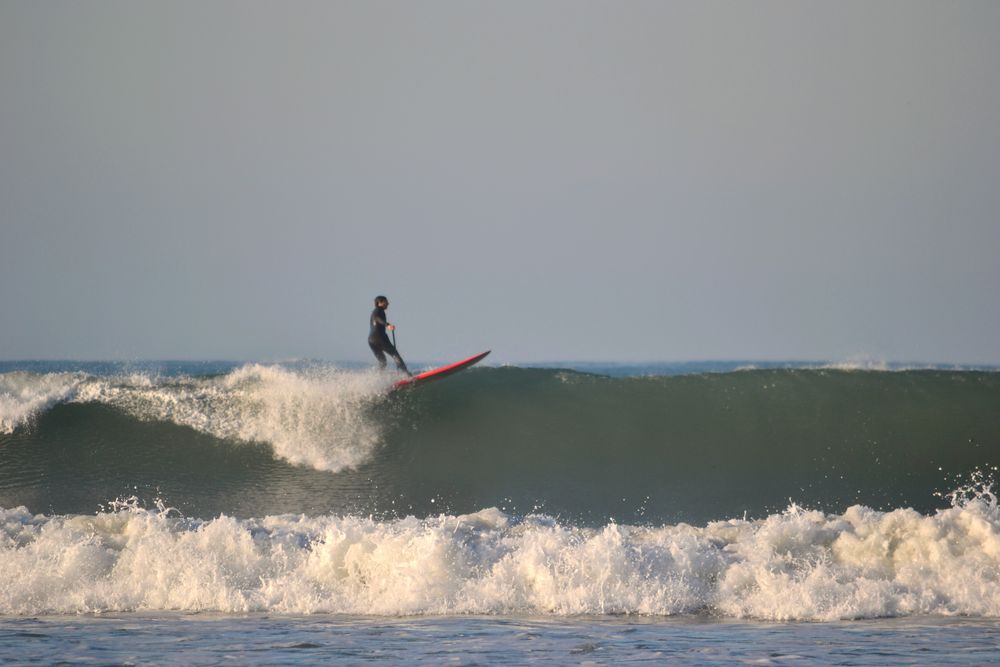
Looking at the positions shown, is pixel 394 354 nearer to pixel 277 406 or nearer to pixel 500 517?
pixel 277 406

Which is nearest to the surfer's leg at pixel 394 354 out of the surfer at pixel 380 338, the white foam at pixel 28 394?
the surfer at pixel 380 338

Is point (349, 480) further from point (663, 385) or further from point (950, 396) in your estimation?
point (950, 396)

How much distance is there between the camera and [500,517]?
880 centimetres

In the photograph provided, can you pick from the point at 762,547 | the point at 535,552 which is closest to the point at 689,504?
the point at 762,547

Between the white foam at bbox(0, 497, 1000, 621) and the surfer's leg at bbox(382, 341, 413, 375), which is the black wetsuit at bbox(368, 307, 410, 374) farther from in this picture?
the white foam at bbox(0, 497, 1000, 621)

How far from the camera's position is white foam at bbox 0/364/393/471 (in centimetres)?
1159

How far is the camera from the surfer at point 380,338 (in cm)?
1307

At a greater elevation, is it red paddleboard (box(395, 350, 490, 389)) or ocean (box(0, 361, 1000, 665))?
→ red paddleboard (box(395, 350, 490, 389))

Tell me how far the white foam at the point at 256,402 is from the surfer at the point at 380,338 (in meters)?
0.27

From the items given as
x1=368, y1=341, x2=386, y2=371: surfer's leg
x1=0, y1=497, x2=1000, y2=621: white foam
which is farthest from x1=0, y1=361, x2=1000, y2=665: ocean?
x1=368, y1=341, x2=386, y2=371: surfer's leg

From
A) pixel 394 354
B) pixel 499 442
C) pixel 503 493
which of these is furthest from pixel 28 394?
pixel 503 493

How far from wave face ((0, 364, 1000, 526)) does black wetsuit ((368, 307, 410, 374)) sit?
363 mm

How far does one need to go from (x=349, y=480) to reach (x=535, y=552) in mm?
3563

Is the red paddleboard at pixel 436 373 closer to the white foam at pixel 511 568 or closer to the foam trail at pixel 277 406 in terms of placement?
the foam trail at pixel 277 406
